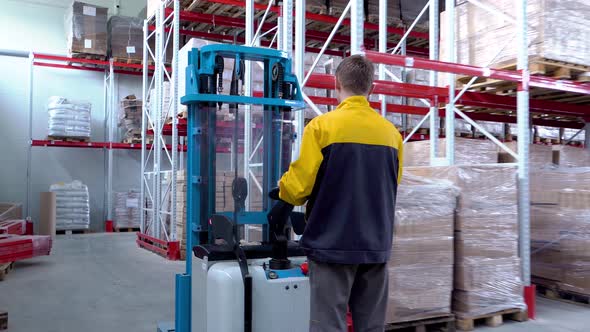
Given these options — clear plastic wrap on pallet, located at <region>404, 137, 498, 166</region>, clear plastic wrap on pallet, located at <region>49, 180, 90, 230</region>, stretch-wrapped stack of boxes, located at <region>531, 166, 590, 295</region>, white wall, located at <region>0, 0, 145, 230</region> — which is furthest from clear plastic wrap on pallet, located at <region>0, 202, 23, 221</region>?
stretch-wrapped stack of boxes, located at <region>531, 166, 590, 295</region>

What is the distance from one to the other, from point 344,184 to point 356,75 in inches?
20.1

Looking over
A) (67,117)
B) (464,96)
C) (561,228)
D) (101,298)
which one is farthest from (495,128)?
(67,117)

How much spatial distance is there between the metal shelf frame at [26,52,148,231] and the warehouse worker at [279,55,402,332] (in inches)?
450

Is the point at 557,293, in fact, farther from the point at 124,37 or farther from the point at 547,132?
the point at 124,37

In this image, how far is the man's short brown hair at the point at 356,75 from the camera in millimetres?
2414

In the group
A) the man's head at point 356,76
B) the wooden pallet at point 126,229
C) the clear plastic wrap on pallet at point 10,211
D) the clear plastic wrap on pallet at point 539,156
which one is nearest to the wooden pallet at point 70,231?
the wooden pallet at point 126,229

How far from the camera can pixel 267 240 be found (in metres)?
3.29

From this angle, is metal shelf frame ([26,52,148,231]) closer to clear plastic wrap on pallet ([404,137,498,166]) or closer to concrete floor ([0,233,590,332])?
concrete floor ([0,233,590,332])

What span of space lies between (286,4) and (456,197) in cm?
310

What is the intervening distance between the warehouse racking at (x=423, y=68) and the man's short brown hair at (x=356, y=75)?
1.33m

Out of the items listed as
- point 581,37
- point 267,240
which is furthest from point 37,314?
point 581,37

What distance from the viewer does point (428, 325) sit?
4762 millimetres

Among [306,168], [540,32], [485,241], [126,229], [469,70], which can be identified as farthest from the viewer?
[126,229]

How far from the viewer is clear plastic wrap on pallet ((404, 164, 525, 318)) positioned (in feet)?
15.6
